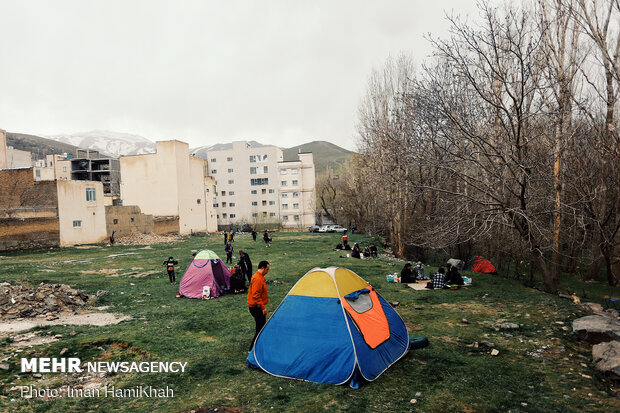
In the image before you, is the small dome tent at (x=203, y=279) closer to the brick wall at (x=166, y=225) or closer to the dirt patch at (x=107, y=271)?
the dirt patch at (x=107, y=271)

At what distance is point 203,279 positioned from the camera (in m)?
13.0

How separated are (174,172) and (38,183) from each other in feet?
62.9

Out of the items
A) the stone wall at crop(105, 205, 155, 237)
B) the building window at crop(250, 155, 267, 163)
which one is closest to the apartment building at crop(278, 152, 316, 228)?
the building window at crop(250, 155, 267, 163)

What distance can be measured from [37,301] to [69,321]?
2.07m

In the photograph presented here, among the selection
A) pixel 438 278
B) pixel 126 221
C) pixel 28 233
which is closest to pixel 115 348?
pixel 438 278

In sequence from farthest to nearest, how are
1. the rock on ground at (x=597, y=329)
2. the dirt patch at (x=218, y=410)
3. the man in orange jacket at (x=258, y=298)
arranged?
the man in orange jacket at (x=258, y=298) < the rock on ground at (x=597, y=329) < the dirt patch at (x=218, y=410)

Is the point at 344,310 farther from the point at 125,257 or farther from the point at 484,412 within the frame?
the point at 125,257

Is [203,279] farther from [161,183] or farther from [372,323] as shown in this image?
[161,183]

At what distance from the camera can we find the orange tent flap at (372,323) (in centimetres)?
664

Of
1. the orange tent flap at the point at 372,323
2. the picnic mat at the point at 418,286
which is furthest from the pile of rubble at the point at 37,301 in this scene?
the picnic mat at the point at 418,286

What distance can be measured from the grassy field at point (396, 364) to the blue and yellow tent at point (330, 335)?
225mm

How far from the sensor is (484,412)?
17.1ft

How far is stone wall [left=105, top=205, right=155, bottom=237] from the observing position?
3770cm

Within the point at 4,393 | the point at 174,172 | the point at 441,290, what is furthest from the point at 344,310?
the point at 174,172
